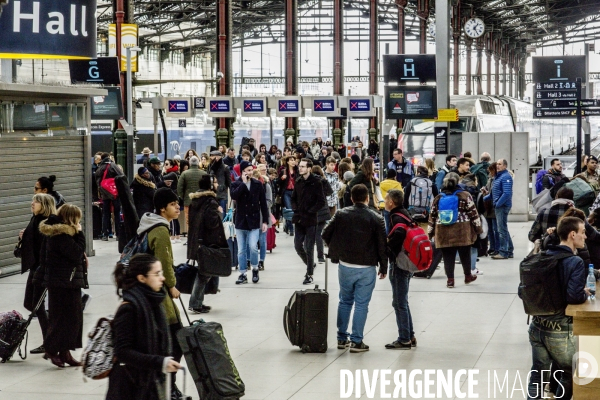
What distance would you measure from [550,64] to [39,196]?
73.2 ft

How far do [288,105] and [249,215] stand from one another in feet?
77.2

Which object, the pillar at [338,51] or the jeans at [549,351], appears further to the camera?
the pillar at [338,51]

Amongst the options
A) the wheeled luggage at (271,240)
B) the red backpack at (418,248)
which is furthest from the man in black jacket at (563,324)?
the wheeled luggage at (271,240)

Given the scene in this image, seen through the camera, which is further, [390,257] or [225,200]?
[225,200]

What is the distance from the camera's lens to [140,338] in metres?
5.46

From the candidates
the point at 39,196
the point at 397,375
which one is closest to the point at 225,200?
the point at 39,196

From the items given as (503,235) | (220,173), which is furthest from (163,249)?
(220,173)

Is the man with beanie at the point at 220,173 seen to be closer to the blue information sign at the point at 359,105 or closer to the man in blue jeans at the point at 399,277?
the man in blue jeans at the point at 399,277

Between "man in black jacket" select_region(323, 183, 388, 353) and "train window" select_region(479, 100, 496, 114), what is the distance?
83.4 feet

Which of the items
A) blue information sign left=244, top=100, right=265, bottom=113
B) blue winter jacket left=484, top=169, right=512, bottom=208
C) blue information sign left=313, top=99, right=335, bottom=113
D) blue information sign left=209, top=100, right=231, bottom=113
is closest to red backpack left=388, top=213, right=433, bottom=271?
blue winter jacket left=484, top=169, right=512, bottom=208

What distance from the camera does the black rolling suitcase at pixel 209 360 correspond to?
258 inches

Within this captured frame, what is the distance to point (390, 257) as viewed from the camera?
9.62m

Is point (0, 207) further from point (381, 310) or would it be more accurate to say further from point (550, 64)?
point (550, 64)

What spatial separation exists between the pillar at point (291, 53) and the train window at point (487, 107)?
879 cm
